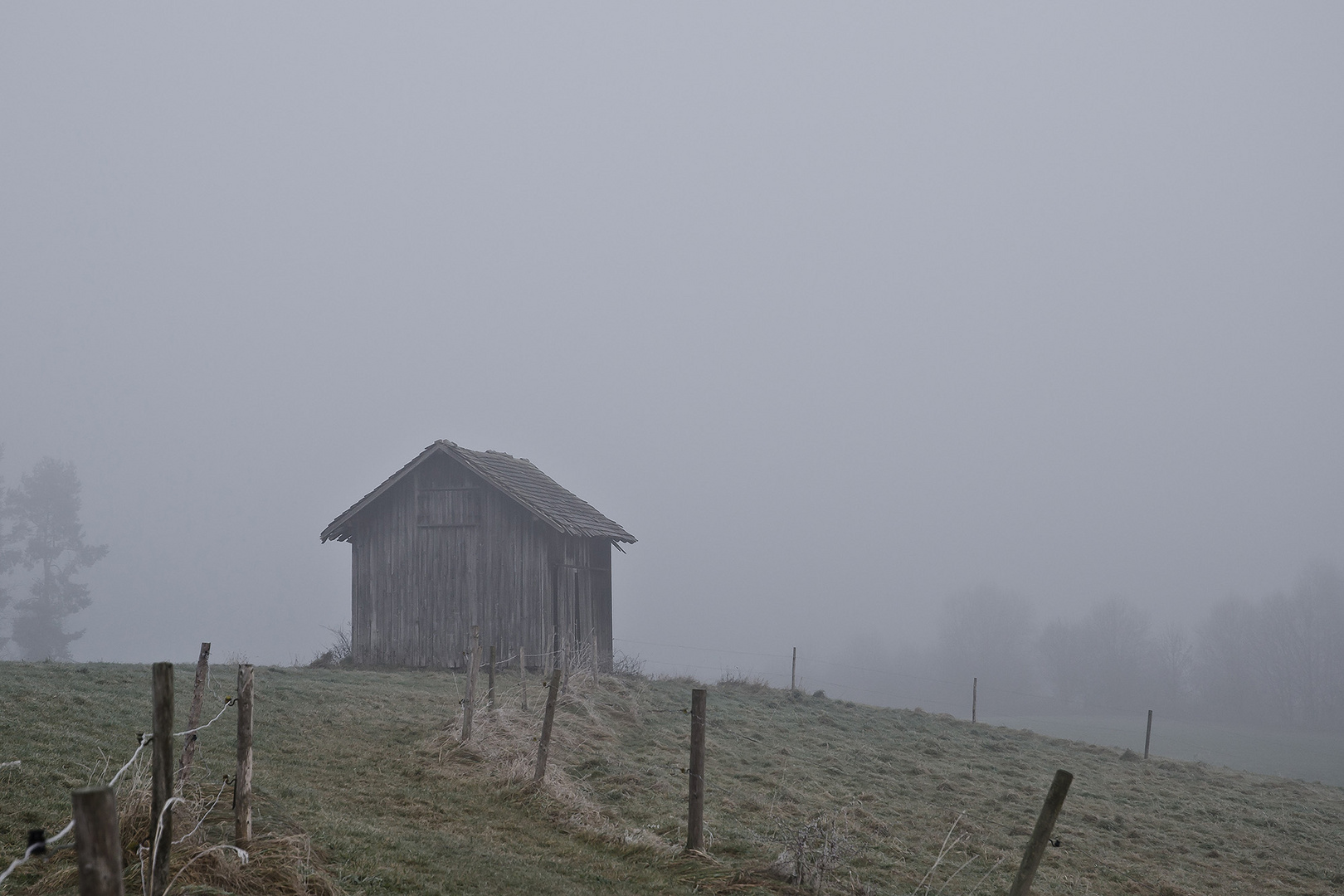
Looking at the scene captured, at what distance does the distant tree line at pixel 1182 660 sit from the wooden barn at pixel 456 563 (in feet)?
135

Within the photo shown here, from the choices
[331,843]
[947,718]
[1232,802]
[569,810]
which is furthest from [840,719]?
[331,843]

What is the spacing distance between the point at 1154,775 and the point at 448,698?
56.8ft

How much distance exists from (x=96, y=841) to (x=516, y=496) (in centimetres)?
2221

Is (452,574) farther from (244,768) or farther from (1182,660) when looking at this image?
(1182,660)

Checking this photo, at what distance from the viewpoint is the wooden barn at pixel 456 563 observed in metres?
25.7

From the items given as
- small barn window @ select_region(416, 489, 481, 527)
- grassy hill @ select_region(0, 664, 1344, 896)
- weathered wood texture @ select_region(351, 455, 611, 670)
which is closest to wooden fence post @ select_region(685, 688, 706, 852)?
grassy hill @ select_region(0, 664, 1344, 896)

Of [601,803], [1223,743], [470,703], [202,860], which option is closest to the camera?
[202,860]

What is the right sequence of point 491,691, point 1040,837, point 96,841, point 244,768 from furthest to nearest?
point 491,691
point 244,768
point 1040,837
point 96,841

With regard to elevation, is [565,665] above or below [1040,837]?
below

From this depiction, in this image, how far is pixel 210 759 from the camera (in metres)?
11.2

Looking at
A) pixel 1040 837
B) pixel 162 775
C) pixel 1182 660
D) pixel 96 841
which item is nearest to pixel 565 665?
pixel 162 775

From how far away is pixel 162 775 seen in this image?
222 inches

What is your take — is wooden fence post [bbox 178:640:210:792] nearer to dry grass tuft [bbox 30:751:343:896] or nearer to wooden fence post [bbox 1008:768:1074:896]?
dry grass tuft [bbox 30:751:343:896]

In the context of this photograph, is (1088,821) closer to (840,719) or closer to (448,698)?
(840,719)
